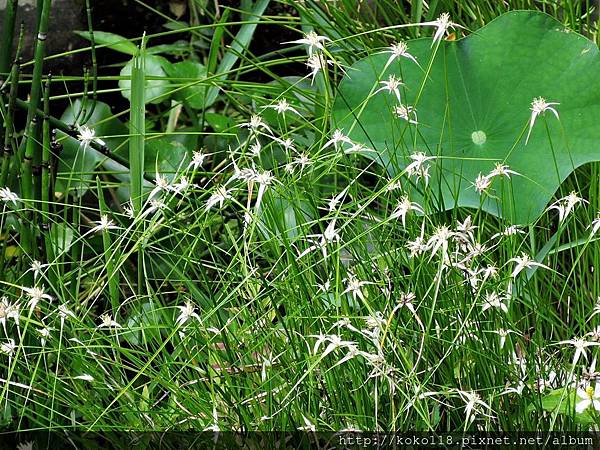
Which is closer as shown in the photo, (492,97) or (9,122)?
(9,122)

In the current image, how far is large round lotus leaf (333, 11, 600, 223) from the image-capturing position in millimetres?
1210

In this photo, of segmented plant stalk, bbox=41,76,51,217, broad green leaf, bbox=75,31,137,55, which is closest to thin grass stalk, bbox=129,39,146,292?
segmented plant stalk, bbox=41,76,51,217

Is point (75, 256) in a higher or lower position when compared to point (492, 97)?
lower

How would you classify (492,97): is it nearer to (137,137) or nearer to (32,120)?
(137,137)

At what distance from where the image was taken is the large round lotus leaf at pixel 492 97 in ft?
3.97

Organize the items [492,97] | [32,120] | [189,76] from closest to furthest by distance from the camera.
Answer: [32,120] → [492,97] → [189,76]

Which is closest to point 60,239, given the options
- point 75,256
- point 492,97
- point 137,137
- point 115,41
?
point 75,256

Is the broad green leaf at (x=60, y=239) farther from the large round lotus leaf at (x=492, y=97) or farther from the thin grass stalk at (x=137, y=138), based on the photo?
the large round lotus leaf at (x=492, y=97)

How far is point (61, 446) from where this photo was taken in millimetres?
1077

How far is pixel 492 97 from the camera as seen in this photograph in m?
1.27

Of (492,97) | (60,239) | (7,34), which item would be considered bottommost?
(60,239)

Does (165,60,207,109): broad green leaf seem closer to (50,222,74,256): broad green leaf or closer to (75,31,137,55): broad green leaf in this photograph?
(75,31,137,55): broad green leaf

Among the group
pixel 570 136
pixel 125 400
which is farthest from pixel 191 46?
pixel 125 400

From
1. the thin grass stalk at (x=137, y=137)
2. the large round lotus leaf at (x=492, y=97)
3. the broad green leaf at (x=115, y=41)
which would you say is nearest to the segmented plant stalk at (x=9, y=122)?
the thin grass stalk at (x=137, y=137)
